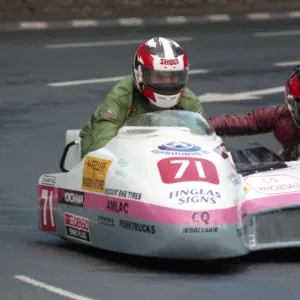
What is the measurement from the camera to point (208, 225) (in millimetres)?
11117

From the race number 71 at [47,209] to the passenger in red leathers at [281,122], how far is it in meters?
1.99

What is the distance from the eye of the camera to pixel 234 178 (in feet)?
38.2

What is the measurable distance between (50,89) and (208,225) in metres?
10.8

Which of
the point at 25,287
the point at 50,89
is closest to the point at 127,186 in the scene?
the point at 25,287

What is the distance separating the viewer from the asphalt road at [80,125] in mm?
11070

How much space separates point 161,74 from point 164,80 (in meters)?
0.06

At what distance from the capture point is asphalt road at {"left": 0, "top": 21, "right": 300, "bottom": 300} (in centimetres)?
1107

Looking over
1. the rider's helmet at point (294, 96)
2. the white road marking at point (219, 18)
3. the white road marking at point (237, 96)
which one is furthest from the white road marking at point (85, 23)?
the rider's helmet at point (294, 96)

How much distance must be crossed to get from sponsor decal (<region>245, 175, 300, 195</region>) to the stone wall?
15.0 m

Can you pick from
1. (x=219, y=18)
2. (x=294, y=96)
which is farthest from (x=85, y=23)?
(x=294, y=96)

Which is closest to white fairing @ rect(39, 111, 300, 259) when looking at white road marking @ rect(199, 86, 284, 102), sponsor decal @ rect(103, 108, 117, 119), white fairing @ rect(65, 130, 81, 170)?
sponsor decal @ rect(103, 108, 117, 119)

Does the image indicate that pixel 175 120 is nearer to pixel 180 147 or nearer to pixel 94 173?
pixel 180 147

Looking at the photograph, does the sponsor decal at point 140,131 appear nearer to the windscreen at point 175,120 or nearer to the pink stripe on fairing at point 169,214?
the windscreen at point 175,120

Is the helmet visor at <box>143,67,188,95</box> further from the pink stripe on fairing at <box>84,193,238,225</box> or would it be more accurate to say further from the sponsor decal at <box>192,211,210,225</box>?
the sponsor decal at <box>192,211,210,225</box>
